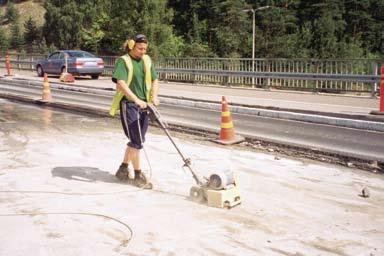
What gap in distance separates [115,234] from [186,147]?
4.47m

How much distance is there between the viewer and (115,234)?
182 inches

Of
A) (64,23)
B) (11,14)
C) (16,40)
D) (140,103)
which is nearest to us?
(140,103)

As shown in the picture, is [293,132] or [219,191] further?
[293,132]

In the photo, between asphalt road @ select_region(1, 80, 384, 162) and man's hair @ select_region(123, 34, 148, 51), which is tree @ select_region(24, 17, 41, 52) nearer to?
asphalt road @ select_region(1, 80, 384, 162)

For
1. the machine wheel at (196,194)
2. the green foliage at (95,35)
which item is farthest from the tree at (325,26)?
the machine wheel at (196,194)

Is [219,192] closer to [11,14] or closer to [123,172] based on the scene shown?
[123,172]

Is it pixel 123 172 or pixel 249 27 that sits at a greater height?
pixel 249 27


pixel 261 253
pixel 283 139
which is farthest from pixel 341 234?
pixel 283 139

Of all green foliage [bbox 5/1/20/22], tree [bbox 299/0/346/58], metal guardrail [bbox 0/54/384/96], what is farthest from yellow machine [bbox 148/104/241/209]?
green foliage [bbox 5/1/20/22]

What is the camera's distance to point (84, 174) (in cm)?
684

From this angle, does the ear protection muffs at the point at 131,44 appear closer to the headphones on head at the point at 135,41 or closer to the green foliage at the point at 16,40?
the headphones on head at the point at 135,41

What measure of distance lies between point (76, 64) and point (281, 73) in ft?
38.6

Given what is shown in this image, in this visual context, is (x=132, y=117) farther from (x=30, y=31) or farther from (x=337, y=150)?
(x=30, y=31)

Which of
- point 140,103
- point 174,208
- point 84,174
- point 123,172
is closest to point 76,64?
point 84,174
